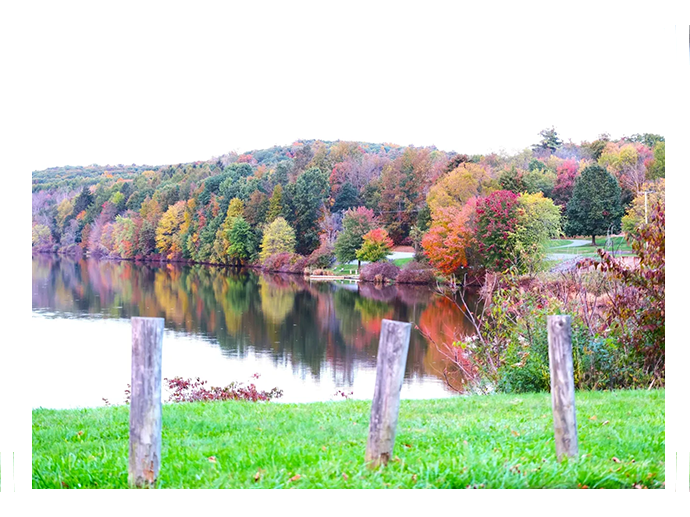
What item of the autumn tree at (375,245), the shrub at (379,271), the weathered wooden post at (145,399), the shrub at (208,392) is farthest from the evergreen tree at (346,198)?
the weathered wooden post at (145,399)

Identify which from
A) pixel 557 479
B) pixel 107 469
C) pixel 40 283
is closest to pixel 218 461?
pixel 107 469

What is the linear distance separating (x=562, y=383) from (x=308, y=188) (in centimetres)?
458

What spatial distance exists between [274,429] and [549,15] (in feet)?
12.3

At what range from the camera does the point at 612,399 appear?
5977mm

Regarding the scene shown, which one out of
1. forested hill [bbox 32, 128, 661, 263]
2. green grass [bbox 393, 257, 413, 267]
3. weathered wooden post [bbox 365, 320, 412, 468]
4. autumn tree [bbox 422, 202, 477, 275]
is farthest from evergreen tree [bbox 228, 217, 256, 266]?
weathered wooden post [bbox 365, 320, 412, 468]

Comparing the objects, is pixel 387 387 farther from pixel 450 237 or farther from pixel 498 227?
pixel 498 227

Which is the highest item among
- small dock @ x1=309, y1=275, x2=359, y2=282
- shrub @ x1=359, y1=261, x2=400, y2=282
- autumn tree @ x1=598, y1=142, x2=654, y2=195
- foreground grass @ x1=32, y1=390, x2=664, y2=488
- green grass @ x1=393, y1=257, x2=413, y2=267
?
autumn tree @ x1=598, y1=142, x2=654, y2=195

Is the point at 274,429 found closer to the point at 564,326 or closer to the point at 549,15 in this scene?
the point at 564,326

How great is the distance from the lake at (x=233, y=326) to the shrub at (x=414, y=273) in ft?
0.37

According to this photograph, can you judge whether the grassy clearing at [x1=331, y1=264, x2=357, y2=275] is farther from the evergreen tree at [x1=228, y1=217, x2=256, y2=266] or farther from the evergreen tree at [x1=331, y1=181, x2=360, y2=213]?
the evergreen tree at [x1=228, y1=217, x2=256, y2=266]

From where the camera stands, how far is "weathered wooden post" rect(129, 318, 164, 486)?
361cm

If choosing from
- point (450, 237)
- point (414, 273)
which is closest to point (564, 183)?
point (450, 237)

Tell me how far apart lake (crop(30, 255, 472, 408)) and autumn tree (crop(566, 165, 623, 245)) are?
5.36 ft

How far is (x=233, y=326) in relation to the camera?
25.6 feet
